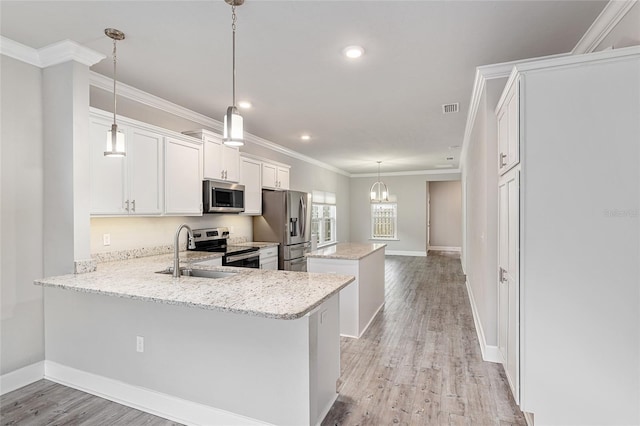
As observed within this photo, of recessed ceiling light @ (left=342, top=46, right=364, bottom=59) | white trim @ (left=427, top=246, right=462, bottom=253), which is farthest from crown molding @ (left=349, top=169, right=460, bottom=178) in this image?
recessed ceiling light @ (left=342, top=46, right=364, bottom=59)

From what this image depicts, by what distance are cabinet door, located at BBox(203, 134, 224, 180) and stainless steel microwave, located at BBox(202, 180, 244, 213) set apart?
101 millimetres

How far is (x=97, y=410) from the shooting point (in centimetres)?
226

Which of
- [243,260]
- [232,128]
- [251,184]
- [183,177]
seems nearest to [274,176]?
[251,184]

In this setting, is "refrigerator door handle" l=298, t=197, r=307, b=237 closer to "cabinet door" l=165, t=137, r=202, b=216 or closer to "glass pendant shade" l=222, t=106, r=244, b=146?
"cabinet door" l=165, t=137, r=202, b=216

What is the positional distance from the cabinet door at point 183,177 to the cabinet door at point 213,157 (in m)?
0.11

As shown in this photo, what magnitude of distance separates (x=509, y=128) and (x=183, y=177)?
318 centimetres

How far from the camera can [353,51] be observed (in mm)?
2576

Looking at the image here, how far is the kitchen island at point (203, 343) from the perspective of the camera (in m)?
1.84

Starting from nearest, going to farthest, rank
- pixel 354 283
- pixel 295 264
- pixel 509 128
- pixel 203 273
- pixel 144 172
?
pixel 509 128
pixel 203 273
pixel 144 172
pixel 354 283
pixel 295 264

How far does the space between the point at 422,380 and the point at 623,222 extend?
184 centimetres

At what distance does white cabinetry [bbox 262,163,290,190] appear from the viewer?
5.25m

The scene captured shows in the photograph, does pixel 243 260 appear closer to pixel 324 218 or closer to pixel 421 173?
pixel 324 218

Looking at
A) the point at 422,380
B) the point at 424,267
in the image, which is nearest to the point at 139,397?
the point at 422,380

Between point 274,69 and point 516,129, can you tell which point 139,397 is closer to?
point 274,69
